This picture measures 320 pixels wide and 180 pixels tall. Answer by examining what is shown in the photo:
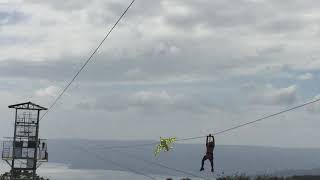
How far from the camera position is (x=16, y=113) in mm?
69000

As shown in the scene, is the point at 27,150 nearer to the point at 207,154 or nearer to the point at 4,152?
the point at 4,152

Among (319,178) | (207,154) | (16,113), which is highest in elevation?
(16,113)

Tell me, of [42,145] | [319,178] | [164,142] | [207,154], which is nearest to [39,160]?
[42,145]

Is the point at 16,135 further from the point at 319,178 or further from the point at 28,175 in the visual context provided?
the point at 319,178

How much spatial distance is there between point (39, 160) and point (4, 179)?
809 cm

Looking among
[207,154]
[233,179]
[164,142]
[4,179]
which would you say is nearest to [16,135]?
[4,179]

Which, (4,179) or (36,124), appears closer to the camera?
(36,124)

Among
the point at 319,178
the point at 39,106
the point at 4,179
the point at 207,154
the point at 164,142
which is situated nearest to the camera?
the point at 207,154

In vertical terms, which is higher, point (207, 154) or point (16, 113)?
point (16, 113)

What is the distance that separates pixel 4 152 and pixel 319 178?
61.3 m

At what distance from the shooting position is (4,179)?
74062 millimetres

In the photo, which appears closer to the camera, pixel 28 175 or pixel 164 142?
pixel 164 142

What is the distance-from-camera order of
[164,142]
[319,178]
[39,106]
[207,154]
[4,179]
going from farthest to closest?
1. [319,178]
2. [4,179]
3. [39,106]
4. [164,142]
5. [207,154]

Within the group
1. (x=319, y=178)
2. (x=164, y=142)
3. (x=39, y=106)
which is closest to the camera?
(x=164, y=142)
